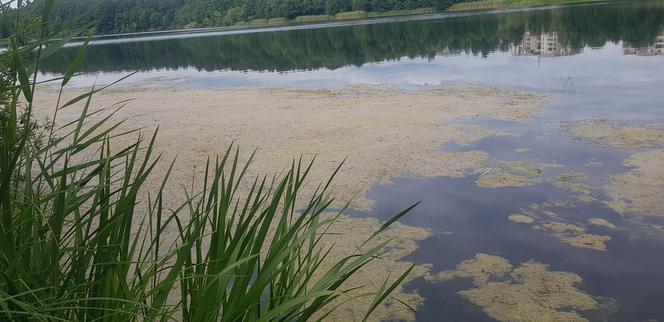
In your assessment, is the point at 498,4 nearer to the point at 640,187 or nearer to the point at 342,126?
the point at 342,126

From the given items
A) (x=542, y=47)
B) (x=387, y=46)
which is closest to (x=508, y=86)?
(x=542, y=47)

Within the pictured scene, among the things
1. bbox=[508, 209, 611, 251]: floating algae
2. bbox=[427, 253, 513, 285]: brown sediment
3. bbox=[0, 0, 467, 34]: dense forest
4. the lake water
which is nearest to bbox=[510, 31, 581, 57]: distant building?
the lake water

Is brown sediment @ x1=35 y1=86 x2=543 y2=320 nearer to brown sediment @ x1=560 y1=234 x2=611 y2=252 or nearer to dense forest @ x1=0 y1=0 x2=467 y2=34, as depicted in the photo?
brown sediment @ x1=560 y1=234 x2=611 y2=252

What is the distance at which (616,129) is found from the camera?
6027 mm

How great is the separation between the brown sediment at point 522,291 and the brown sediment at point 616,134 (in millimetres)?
2898

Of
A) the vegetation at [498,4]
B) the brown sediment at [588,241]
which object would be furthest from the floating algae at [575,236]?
the vegetation at [498,4]

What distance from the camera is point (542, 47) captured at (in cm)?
1511

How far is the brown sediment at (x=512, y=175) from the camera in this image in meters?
4.62

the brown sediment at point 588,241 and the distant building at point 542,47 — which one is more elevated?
the distant building at point 542,47

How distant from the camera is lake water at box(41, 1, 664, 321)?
317 centimetres

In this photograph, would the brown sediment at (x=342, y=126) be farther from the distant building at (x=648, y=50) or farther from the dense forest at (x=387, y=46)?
the dense forest at (x=387, y=46)

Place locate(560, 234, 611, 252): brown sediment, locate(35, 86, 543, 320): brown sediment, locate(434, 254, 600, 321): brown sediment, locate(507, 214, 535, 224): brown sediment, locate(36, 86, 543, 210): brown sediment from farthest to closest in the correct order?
locate(36, 86, 543, 210): brown sediment < locate(35, 86, 543, 320): brown sediment < locate(507, 214, 535, 224): brown sediment < locate(560, 234, 611, 252): brown sediment < locate(434, 254, 600, 321): brown sediment

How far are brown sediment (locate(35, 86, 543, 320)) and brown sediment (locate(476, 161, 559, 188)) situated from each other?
0.25 m

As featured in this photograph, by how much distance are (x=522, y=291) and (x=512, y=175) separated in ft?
6.49
